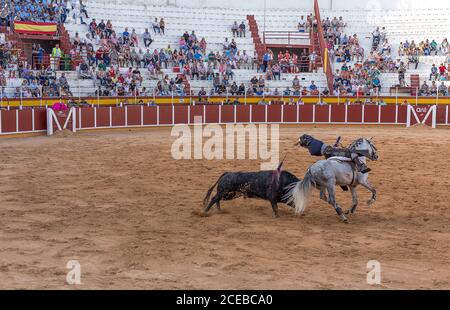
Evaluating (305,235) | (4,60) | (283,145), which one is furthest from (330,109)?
(305,235)

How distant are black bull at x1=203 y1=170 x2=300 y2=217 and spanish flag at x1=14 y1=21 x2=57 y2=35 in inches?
807

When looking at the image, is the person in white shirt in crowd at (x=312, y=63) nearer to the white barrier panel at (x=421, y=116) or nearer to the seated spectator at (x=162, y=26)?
the white barrier panel at (x=421, y=116)

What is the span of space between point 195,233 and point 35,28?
71.6 ft

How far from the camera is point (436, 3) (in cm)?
3472

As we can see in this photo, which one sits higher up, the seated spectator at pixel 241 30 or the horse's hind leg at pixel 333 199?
the seated spectator at pixel 241 30

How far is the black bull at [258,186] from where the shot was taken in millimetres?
9041

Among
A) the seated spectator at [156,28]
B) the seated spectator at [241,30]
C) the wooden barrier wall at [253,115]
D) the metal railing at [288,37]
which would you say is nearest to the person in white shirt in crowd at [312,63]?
the metal railing at [288,37]

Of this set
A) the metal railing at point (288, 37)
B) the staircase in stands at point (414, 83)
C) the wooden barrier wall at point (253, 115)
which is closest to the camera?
the wooden barrier wall at point (253, 115)

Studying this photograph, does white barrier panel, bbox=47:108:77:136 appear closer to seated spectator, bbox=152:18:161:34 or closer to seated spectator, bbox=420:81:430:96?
seated spectator, bbox=152:18:161:34

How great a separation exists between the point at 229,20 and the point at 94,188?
24590 mm

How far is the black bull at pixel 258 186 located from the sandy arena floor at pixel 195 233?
29cm

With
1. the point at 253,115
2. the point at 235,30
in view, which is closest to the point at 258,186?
the point at 253,115

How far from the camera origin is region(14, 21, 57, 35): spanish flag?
88.6 feet
